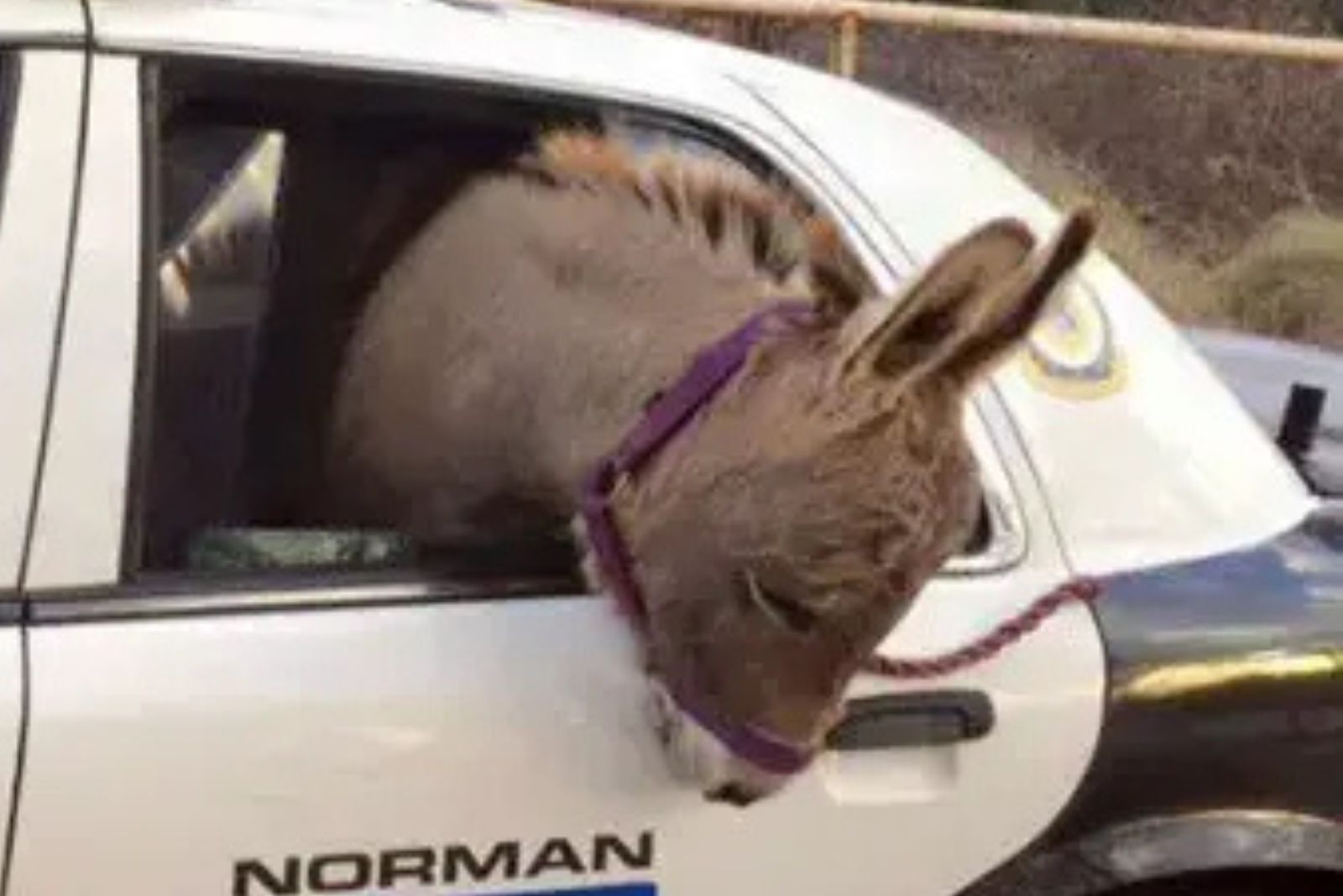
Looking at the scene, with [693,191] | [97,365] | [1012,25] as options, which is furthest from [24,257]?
[1012,25]

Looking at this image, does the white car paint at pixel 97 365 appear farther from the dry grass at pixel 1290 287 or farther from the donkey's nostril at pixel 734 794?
the dry grass at pixel 1290 287

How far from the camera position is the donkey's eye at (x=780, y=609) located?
10.2 ft

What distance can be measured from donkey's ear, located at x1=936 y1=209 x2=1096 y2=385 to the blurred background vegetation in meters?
8.12

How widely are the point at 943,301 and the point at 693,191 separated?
71cm

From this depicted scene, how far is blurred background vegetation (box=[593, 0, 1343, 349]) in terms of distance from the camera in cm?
1137

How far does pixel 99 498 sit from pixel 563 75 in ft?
2.29

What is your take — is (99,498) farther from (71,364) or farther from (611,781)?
(611,781)

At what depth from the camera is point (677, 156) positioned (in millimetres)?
3621

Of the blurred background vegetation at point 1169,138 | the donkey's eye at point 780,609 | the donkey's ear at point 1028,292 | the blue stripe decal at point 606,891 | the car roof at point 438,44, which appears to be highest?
the blurred background vegetation at point 1169,138

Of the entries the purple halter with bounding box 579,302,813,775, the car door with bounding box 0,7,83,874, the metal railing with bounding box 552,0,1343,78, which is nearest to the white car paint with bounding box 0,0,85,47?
the car door with bounding box 0,7,83,874

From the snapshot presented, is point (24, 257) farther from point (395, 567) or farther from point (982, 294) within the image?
point (982, 294)

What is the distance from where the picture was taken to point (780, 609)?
310 cm

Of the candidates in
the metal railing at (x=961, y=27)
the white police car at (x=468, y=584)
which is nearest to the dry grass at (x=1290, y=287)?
the metal railing at (x=961, y=27)

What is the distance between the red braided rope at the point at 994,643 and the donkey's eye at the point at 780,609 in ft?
1.03
